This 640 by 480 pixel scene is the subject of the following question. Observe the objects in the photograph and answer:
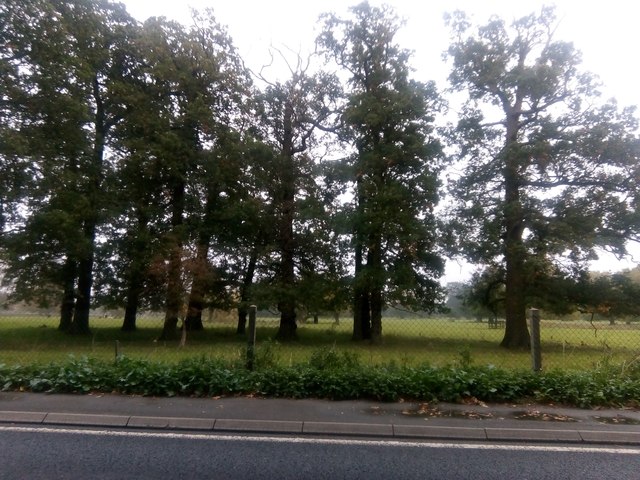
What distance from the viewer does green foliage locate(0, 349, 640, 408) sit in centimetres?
709

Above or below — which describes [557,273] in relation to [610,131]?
below

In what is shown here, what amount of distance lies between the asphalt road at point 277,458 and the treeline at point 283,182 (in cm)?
1437

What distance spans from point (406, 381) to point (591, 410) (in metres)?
2.53

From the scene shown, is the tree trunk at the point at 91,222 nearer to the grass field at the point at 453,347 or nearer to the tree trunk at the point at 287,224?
the grass field at the point at 453,347

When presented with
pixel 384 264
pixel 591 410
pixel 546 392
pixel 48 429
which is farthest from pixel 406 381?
pixel 384 264

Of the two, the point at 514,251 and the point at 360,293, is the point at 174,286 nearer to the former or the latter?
the point at 360,293

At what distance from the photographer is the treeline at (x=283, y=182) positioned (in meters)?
20.3

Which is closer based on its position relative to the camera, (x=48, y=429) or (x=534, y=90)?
(x=48, y=429)

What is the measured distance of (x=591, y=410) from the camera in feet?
22.1

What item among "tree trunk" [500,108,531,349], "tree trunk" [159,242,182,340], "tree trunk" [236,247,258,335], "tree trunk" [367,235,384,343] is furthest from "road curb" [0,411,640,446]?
"tree trunk" [236,247,258,335]

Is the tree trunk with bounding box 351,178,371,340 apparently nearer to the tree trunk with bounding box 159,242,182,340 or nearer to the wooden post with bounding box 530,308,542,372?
the tree trunk with bounding box 159,242,182,340

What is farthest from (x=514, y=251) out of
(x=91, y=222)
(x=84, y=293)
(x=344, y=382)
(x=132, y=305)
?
(x=84, y=293)

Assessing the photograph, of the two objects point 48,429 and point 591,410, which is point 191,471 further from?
point 591,410

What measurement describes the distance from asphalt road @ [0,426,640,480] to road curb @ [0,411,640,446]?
0.62 ft
